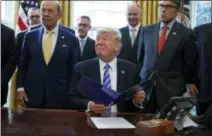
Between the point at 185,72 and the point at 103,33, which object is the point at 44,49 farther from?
the point at 185,72

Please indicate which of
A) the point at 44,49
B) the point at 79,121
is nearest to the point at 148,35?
the point at 44,49

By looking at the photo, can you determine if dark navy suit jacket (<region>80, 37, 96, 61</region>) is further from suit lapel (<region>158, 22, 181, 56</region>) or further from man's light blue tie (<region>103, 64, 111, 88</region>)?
man's light blue tie (<region>103, 64, 111, 88</region>)

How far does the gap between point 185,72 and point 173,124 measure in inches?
70.0

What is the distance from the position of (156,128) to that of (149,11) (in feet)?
17.6

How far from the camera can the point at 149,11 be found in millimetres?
6875

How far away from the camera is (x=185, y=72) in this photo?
3.56 m

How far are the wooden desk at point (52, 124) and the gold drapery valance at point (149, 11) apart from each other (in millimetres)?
4631

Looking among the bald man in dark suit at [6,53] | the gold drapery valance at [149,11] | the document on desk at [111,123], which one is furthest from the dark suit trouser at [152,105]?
the gold drapery valance at [149,11]

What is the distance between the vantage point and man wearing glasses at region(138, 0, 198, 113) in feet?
11.3

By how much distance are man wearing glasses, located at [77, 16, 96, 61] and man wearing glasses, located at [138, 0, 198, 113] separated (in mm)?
1142

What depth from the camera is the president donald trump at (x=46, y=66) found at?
140 inches

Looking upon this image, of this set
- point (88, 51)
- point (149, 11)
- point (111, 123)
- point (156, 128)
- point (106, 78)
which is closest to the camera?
point (156, 128)

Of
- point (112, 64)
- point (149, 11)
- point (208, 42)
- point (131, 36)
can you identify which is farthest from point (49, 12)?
point (149, 11)

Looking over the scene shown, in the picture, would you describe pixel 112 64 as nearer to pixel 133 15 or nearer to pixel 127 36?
pixel 127 36
